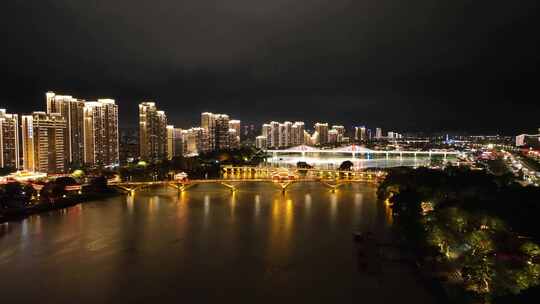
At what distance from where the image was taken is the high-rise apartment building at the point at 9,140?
16.6m

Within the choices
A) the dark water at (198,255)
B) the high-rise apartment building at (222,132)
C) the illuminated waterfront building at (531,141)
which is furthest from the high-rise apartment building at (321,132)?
the dark water at (198,255)

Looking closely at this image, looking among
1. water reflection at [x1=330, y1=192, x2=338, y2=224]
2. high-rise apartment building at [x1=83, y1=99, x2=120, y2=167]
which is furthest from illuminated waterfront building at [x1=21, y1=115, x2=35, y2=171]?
water reflection at [x1=330, y1=192, x2=338, y2=224]

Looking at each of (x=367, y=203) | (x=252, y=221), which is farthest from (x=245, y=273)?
(x=367, y=203)

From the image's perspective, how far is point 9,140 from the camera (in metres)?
17.0

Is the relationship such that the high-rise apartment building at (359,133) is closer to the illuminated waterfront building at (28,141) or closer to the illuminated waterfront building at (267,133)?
the illuminated waterfront building at (267,133)

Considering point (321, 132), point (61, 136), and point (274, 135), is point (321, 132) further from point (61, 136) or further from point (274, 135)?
point (61, 136)

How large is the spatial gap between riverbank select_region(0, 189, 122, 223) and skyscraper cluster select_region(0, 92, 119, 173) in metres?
5.10

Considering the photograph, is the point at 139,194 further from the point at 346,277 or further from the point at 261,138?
the point at 261,138

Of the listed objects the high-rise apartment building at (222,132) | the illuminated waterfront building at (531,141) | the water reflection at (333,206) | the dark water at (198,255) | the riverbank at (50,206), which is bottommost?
the dark water at (198,255)

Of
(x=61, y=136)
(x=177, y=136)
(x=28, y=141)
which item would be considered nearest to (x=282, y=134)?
(x=177, y=136)

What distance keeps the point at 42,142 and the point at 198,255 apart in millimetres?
12471

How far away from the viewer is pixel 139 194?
44.5ft

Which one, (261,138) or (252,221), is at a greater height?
(261,138)

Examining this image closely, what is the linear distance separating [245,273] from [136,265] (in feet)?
5.68
